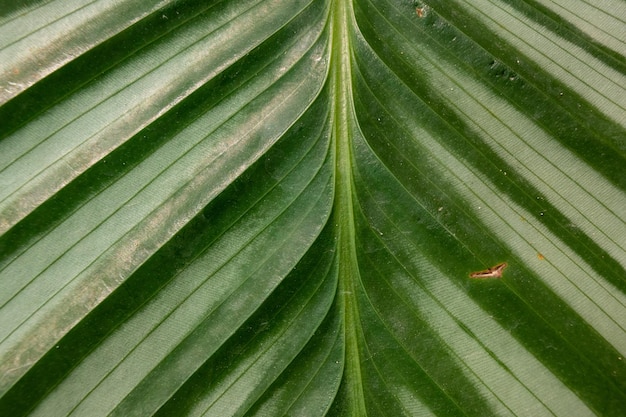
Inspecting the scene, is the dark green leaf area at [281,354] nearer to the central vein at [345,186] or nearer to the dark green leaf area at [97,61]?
the central vein at [345,186]

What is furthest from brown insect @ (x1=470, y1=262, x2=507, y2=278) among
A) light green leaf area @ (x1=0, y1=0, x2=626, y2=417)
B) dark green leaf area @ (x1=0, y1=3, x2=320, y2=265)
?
dark green leaf area @ (x1=0, y1=3, x2=320, y2=265)

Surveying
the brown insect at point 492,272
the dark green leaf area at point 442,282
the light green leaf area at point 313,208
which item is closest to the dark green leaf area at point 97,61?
the light green leaf area at point 313,208

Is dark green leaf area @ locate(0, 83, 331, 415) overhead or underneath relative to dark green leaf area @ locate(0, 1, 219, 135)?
underneath

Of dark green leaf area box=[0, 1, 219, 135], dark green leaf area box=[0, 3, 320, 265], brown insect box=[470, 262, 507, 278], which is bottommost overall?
brown insect box=[470, 262, 507, 278]

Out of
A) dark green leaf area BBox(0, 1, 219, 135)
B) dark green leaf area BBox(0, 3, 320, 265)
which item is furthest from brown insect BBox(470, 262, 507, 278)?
dark green leaf area BBox(0, 1, 219, 135)

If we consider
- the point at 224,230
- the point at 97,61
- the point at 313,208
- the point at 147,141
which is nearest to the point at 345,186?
the point at 313,208

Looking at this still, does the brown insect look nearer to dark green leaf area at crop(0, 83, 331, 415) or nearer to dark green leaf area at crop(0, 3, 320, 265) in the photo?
dark green leaf area at crop(0, 83, 331, 415)

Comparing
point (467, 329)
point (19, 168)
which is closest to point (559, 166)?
point (467, 329)

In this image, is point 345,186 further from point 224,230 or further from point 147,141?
point 147,141
